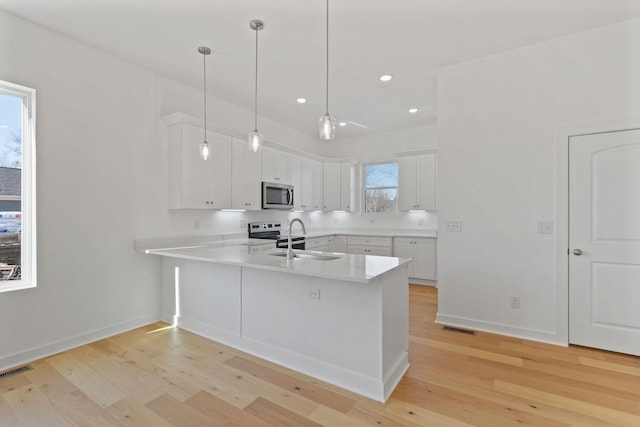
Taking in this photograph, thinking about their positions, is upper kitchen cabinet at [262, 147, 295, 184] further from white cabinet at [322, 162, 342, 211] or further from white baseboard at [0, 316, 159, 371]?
white baseboard at [0, 316, 159, 371]

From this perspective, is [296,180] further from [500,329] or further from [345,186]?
[500,329]

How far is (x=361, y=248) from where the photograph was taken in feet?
19.2

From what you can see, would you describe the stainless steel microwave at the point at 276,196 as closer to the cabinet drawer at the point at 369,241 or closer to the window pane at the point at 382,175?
the cabinet drawer at the point at 369,241

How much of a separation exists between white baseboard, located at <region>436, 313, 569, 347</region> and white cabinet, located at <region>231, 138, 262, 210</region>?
289 centimetres

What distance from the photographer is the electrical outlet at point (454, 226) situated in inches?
135

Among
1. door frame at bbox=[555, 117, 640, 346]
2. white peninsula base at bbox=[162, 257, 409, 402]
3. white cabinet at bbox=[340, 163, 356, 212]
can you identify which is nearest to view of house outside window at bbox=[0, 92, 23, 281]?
white peninsula base at bbox=[162, 257, 409, 402]

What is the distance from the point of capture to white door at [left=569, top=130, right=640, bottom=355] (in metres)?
2.68

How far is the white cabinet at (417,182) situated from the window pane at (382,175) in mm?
512

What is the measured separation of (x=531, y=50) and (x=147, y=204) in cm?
438

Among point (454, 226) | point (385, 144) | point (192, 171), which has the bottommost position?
point (454, 226)

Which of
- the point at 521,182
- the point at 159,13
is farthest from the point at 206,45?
the point at 521,182

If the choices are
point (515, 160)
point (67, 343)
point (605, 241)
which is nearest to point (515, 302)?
point (605, 241)

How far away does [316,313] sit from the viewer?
7.72 feet

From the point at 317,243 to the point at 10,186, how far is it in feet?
13.2
